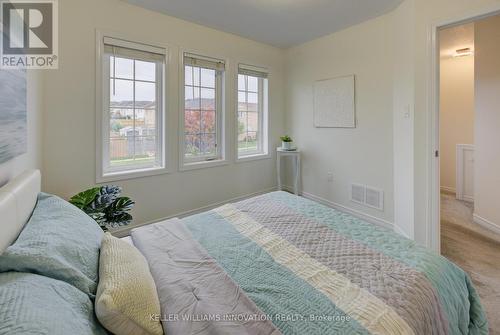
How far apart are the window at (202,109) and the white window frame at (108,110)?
287mm

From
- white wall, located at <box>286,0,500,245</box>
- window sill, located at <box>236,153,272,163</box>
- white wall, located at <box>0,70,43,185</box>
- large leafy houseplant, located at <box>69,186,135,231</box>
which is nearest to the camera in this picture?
white wall, located at <box>0,70,43,185</box>

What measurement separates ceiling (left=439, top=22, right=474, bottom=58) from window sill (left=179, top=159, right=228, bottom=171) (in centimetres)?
310

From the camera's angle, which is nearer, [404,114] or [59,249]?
[59,249]

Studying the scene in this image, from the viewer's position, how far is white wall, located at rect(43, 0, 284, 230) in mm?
2350

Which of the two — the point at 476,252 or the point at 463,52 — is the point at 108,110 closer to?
the point at 476,252

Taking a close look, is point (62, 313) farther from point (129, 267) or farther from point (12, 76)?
point (12, 76)

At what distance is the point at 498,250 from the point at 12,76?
3972 mm

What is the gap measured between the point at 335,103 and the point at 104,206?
2937 millimetres

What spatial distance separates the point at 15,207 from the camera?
106 cm

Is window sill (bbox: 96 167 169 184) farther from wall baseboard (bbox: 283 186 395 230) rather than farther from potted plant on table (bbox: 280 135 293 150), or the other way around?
wall baseboard (bbox: 283 186 395 230)

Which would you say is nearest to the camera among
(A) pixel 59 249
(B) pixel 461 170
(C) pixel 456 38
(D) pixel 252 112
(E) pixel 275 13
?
(A) pixel 59 249

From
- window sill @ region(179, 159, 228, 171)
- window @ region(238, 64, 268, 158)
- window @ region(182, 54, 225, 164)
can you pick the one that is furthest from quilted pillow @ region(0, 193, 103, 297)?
window @ region(238, 64, 268, 158)

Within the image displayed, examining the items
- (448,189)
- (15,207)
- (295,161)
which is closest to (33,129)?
(15,207)

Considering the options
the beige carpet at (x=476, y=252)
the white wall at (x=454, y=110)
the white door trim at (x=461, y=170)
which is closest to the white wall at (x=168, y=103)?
the beige carpet at (x=476, y=252)
